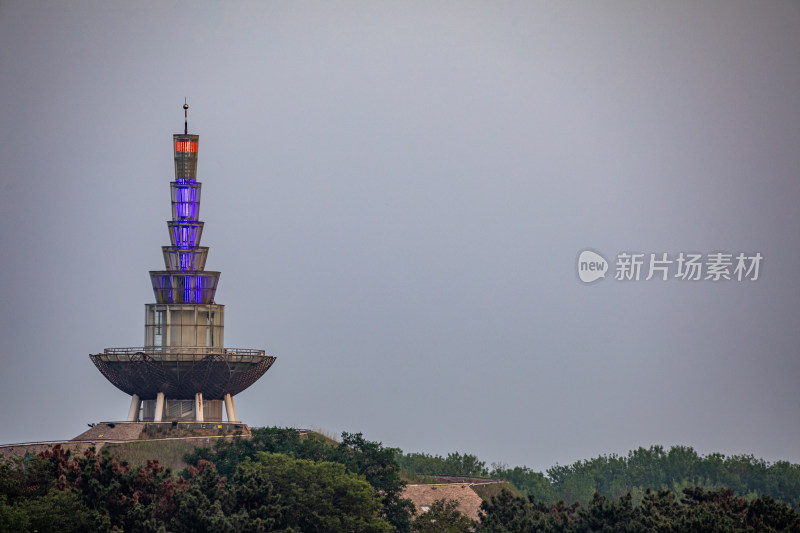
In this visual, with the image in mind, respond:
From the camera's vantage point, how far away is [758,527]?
2896 inches

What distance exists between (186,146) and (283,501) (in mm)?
33804

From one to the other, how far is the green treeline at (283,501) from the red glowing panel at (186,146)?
70.9ft

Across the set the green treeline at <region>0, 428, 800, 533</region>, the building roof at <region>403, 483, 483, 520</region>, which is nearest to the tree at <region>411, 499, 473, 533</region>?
the green treeline at <region>0, 428, 800, 533</region>

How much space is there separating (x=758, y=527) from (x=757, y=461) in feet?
250

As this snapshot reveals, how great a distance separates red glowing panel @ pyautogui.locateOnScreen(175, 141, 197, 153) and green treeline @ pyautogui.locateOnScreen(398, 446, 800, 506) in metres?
47.2

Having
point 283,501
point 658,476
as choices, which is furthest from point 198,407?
point 658,476

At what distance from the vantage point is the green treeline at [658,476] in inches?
5443

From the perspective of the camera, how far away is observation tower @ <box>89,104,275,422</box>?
93625 mm

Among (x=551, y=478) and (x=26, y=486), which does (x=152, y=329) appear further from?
(x=551, y=478)

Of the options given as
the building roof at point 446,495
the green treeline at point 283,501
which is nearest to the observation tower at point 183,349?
the green treeline at point 283,501

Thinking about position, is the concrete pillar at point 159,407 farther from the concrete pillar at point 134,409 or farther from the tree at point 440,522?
the tree at point 440,522

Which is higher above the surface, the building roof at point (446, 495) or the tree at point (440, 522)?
the building roof at point (446, 495)

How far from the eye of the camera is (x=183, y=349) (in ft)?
308

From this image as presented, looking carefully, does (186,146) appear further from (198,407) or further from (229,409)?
(229,409)
